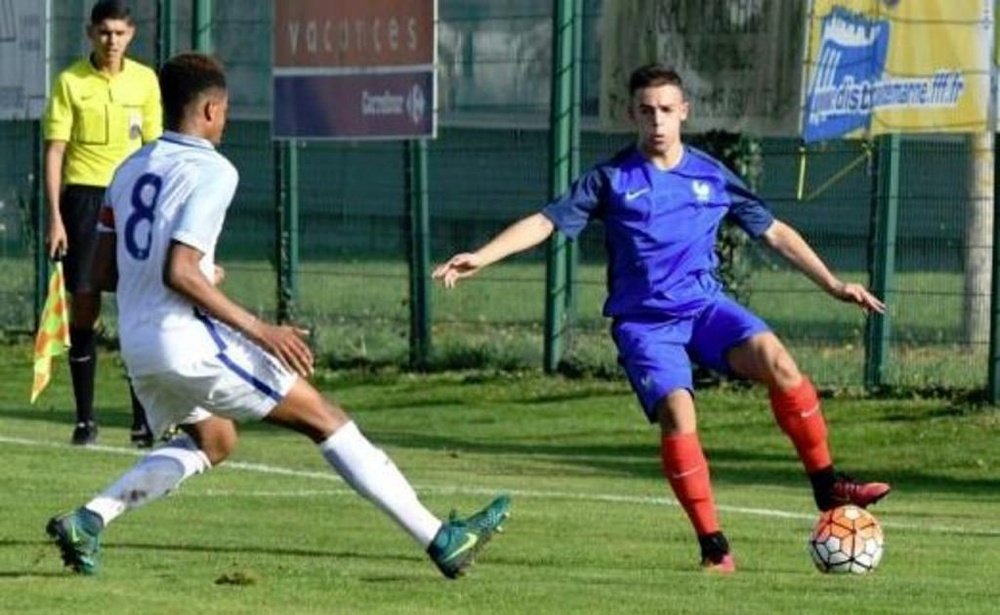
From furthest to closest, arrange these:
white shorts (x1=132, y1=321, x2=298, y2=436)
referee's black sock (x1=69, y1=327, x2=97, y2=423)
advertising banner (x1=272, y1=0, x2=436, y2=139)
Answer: advertising banner (x1=272, y1=0, x2=436, y2=139)
referee's black sock (x1=69, y1=327, x2=97, y2=423)
white shorts (x1=132, y1=321, x2=298, y2=436)

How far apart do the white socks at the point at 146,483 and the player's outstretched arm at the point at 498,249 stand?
43.0 inches

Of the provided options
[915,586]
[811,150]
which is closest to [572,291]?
[811,150]

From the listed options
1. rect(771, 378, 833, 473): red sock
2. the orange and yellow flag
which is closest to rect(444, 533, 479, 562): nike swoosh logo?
rect(771, 378, 833, 473): red sock

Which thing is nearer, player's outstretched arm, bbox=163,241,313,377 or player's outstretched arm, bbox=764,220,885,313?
player's outstretched arm, bbox=163,241,313,377

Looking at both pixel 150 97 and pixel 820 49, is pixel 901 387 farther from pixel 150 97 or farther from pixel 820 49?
pixel 150 97

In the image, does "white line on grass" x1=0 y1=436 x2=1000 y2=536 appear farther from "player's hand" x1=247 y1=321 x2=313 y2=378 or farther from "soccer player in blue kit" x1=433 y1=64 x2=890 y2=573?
"player's hand" x1=247 y1=321 x2=313 y2=378

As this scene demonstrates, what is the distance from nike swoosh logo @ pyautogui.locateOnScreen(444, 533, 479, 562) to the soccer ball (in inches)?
54.1

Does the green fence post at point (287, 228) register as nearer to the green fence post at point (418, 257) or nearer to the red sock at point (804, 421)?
the green fence post at point (418, 257)

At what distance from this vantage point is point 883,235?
18.3m

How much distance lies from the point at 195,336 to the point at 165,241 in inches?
12.3

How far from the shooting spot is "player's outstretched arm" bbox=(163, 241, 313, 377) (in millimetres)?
9086

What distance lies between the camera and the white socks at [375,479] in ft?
31.3

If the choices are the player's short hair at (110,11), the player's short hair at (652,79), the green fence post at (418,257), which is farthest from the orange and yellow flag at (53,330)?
the player's short hair at (652,79)

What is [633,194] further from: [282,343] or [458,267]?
[282,343]
